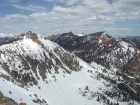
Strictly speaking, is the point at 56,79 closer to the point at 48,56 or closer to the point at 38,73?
the point at 38,73

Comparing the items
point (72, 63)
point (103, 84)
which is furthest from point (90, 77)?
point (72, 63)

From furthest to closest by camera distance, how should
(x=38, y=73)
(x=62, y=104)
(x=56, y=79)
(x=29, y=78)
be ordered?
(x=56, y=79)
(x=38, y=73)
(x=29, y=78)
(x=62, y=104)

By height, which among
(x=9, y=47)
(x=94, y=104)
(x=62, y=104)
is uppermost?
(x=9, y=47)

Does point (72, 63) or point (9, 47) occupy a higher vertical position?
point (9, 47)

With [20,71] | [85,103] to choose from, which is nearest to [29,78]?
[20,71]

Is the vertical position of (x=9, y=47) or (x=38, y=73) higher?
(x=9, y=47)

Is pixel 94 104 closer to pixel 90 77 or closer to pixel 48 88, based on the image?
pixel 48 88

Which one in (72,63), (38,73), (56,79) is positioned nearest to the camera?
(38,73)

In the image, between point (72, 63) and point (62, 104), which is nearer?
point (62, 104)

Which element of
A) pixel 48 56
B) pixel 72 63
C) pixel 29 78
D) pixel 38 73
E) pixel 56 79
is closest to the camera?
pixel 29 78
